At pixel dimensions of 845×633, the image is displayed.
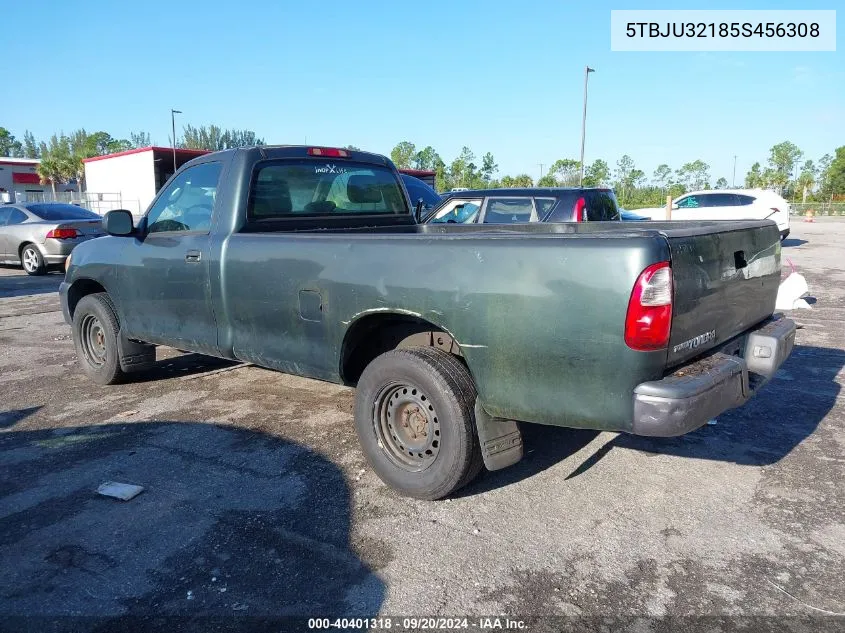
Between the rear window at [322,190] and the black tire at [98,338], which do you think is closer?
the rear window at [322,190]

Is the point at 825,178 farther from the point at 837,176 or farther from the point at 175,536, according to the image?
the point at 175,536

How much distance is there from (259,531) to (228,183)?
7.92 ft

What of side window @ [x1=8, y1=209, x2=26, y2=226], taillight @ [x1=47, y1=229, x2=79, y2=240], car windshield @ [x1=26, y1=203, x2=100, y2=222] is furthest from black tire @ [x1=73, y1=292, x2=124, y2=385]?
side window @ [x1=8, y1=209, x2=26, y2=226]

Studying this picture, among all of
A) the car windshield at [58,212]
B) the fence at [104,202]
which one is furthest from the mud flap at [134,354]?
the fence at [104,202]

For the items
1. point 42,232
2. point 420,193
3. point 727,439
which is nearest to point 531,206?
point 420,193

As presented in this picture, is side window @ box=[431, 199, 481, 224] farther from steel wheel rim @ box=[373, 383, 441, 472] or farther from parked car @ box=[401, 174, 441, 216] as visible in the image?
steel wheel rim @ box=[373, 383, 441, 472]

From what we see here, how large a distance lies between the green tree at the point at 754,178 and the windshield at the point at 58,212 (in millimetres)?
84054

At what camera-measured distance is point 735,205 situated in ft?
63.1

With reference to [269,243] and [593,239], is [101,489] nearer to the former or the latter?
[269,243]

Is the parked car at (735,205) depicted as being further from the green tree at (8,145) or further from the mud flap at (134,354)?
the green tree at (8,145)

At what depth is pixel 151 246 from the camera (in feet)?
16.3

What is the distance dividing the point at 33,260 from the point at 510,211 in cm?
1011

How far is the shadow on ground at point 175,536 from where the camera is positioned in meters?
2.61

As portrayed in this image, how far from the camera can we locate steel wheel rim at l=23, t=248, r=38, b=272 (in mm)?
13352
